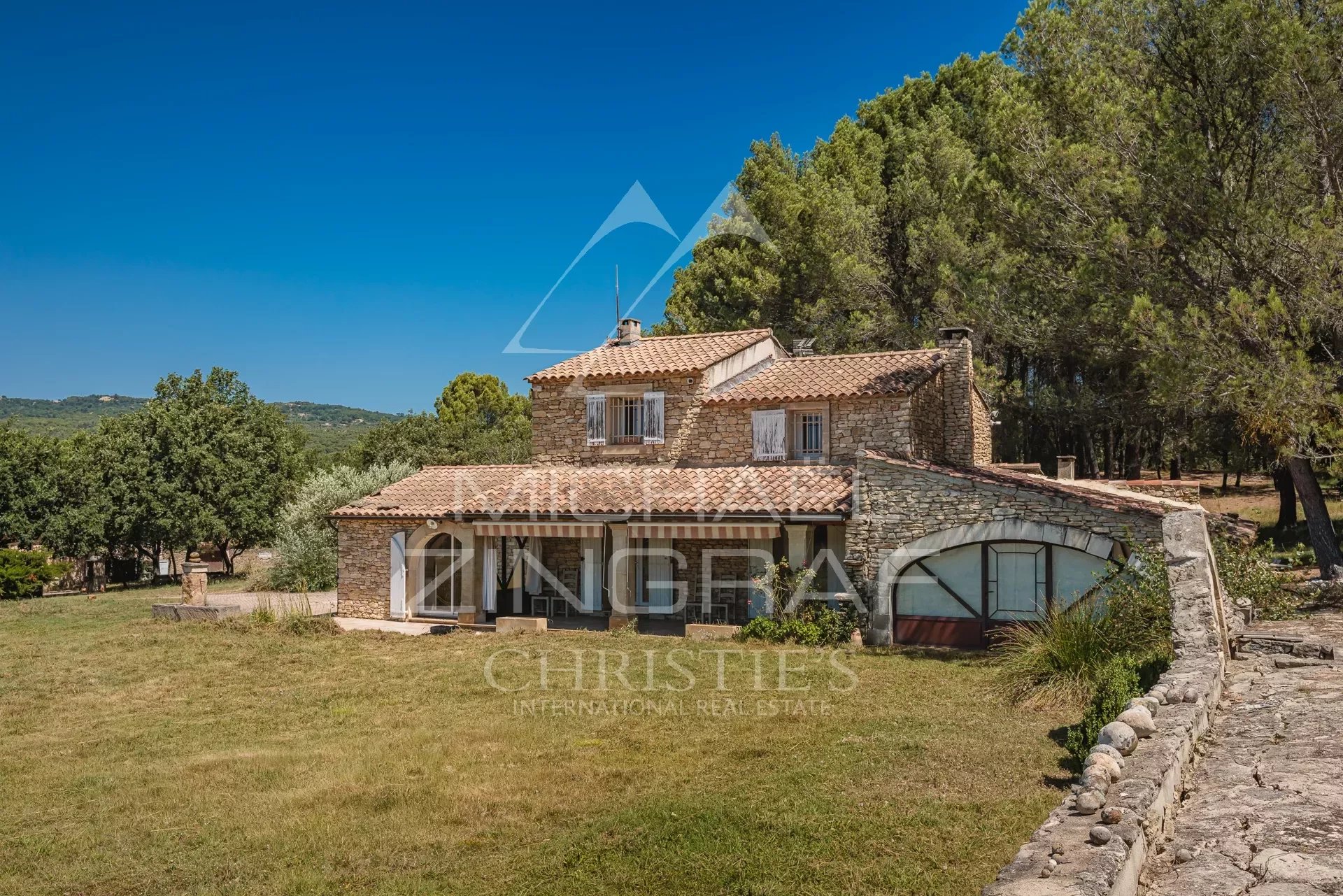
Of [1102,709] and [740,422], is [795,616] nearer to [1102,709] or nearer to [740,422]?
[740,422]

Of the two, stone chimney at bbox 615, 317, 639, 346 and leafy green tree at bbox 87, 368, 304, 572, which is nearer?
stone chimney at bbox 615, 317, 639, 346

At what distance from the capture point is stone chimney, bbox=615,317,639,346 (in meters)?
30.8

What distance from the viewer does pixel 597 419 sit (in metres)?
27.7

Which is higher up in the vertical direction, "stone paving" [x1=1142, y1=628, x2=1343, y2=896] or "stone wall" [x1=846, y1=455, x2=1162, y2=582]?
"stone wall" [x1=846, y1=455, x2=1162, y2=582]

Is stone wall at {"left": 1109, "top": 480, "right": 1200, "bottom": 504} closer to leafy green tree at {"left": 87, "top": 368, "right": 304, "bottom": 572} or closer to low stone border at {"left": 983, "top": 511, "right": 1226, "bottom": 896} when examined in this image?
low stone border at {"left": 983, "top": 511, "right": 1226, "bottom": 896}

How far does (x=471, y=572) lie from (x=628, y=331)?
9.92 m

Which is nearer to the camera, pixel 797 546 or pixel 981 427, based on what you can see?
pixel 797 546

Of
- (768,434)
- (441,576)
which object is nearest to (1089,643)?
(768,434)

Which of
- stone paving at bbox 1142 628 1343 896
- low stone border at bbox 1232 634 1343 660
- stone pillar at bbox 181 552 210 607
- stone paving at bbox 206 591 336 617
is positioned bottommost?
stone paving at bbox 206 591 336 617

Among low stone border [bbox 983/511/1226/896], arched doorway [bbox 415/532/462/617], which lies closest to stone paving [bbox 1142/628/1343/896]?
low stone border [bbox 983/511/1226/896]

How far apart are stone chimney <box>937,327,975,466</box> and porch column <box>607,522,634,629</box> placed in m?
9.76

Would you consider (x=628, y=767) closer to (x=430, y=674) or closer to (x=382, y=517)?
(x=430, y=674)

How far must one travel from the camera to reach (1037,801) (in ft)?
31.0

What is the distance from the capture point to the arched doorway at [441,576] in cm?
2652
